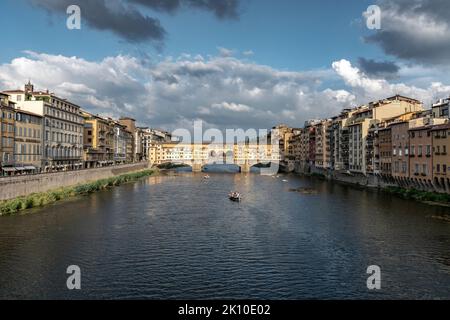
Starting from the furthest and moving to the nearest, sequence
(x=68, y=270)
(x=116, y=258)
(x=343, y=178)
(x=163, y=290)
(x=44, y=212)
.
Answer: (x=343, y=178) < (x=44, y=212) < (x=116, y=258) < (x=68, y=270) < (x=163, y=290)

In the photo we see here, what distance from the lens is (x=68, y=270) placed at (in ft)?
90.4

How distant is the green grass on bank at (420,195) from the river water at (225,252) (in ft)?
14.6

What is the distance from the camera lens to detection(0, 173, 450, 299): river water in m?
24.8

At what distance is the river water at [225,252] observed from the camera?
24.8m

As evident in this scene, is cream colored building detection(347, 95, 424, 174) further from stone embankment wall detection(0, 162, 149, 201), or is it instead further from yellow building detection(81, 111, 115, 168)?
yellow building detection(81, 111, 115, 168)

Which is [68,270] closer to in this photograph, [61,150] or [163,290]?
[163,290]

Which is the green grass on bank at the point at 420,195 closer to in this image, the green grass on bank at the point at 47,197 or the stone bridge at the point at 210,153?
the green grass on bank at the point at 47,197

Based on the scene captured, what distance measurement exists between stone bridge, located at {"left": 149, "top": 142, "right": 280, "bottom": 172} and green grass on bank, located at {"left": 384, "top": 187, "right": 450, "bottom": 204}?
102 meters

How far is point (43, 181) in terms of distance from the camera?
198ft

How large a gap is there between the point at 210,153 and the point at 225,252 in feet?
524

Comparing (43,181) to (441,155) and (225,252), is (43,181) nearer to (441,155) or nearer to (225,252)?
(225,252)

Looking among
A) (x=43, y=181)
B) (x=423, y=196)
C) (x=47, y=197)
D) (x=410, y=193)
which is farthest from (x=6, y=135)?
(x=410, y=193)
